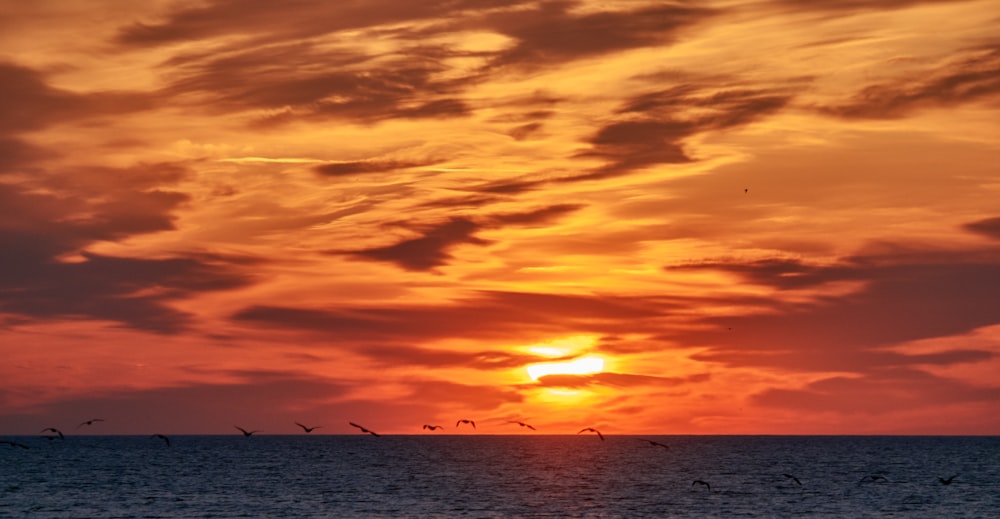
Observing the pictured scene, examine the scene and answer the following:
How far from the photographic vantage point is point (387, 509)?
10712 centimetres

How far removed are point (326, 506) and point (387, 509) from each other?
713 cm

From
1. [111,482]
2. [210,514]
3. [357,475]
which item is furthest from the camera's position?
[357,475]

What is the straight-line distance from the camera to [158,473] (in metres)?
175

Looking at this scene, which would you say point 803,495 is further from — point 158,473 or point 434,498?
point 158,473

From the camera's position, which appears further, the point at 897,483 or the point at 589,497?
the point at 897,483

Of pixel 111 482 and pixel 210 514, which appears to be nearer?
pixel 210 514

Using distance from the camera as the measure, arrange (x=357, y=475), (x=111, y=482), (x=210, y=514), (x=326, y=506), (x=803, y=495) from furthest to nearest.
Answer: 1. (x=357, y=475)
2. (x=111, y=482)
3. (x=803, y=495)
4. (x=326, y=506)
5. (x=210, y=514)

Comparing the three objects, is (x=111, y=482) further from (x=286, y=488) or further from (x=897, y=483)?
(x=897, y=483)

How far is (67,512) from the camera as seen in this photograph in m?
105

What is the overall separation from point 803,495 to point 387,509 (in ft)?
163

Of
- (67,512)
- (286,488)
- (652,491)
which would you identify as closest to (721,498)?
(652,491)

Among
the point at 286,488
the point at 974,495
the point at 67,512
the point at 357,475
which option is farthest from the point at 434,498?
the point at 974,495

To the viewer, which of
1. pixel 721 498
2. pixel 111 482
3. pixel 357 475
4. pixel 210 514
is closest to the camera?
pixel 210 514

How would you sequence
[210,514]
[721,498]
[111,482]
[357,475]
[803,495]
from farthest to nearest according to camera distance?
1. [357,475]
2. [111,482]
3. [803,495]
4. [721,498]
5. [210,514]
